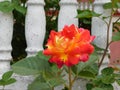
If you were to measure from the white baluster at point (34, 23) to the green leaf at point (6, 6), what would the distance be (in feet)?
0.31

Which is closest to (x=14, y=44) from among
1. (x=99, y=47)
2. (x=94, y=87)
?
(x=99, y=47)

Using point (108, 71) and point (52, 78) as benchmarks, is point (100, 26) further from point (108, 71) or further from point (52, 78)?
point (52, 78)

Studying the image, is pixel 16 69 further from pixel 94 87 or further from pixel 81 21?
pixel 81 21

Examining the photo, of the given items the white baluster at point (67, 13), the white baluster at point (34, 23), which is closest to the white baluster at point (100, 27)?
the white baluster at point (67, 13)

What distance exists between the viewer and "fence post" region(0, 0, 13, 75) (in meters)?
1.77

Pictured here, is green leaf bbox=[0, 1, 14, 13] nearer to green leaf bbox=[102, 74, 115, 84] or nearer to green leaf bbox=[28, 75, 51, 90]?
green leaf bbox=[28, 75, 51, 90]

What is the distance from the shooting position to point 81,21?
203cm

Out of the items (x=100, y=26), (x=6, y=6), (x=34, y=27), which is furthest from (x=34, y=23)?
(x=100, y=26)

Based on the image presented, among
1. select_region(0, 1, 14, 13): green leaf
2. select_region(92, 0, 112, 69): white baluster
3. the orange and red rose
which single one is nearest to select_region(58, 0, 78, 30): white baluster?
select_region(92, 0, 112, 69): white baluster

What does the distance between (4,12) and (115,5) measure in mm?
533

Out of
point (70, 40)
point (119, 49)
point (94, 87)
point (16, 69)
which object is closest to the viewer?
point (70, 40)

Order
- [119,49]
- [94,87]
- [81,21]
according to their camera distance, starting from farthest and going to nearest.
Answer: [119,49]
[81,21]
[94,87]

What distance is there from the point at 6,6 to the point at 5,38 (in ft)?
0.54

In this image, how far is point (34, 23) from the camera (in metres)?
1.77
